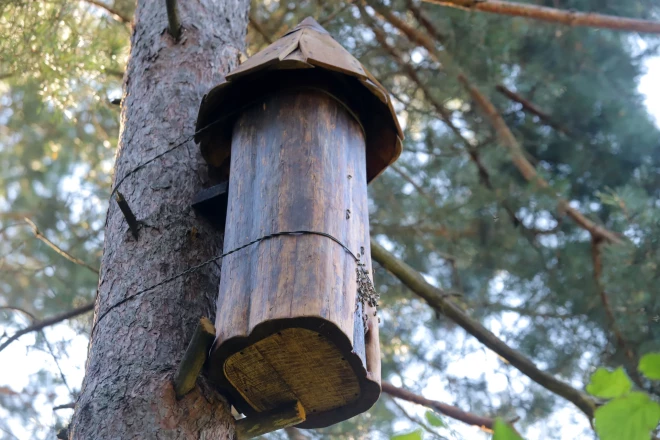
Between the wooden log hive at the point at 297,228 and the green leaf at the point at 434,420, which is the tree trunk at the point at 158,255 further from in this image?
the green leaf at the point at 434,420

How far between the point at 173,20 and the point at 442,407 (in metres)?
2.13

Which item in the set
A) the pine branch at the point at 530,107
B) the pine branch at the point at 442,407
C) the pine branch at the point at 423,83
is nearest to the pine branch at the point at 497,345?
the pine branch at the point at 442,407

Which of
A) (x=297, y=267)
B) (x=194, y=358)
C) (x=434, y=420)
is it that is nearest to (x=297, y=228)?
(x=297, y=267)

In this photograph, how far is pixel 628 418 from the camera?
774 mm

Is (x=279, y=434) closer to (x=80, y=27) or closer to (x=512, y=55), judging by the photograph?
(x=80, y=27)

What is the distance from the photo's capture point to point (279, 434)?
453 centimetres

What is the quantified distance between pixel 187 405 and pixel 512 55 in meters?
4.41

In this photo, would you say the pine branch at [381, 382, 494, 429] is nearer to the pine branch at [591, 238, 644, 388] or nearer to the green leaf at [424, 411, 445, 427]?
the pine branch at [591, 238, 644, 388]

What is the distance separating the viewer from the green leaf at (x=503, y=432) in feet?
2.32

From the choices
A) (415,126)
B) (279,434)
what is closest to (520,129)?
(415,126)

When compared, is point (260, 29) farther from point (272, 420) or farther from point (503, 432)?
point (503, 432)

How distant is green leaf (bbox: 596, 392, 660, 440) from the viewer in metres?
0.76

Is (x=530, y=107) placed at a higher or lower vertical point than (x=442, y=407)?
higher

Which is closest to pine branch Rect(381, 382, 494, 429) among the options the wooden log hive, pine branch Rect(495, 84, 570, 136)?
the wooden log hive
